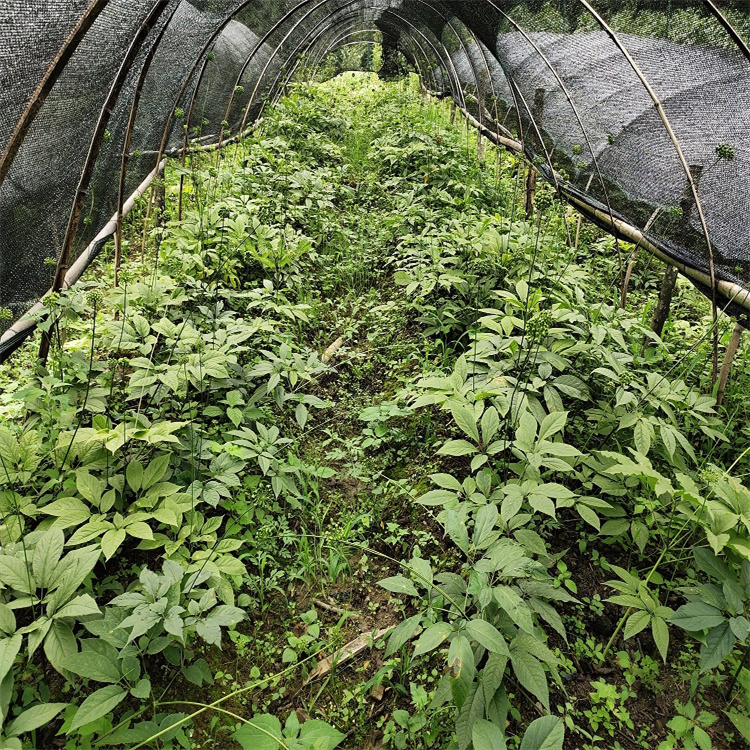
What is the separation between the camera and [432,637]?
1193 millimetres

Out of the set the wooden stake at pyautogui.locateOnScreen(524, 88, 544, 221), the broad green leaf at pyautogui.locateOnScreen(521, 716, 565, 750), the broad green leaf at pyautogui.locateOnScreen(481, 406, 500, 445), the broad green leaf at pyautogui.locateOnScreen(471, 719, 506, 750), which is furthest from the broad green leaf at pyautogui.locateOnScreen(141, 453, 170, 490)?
the wooden stake at pyautogui.locateOnScreen(524, 88, 544, 221)

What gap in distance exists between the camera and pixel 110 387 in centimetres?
210

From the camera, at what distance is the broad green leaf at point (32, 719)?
3.60 ft

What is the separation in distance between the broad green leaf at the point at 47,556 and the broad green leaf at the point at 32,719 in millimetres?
289

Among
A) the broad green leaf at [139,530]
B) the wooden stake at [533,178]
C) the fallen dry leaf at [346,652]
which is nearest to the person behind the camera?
the broad green leaf at [139,530]

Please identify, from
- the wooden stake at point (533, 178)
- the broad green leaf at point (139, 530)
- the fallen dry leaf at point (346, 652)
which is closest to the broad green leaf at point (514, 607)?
the fallen dry leaf at point (346, 652)

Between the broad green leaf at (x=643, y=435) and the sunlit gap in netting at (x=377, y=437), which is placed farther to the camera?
the broad green leaf at (x=643, y=435)

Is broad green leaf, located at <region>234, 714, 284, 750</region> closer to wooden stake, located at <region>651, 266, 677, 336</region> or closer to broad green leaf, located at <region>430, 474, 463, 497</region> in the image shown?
Result: broad green leaf, located at <region>430, 474, 463, 497</region>

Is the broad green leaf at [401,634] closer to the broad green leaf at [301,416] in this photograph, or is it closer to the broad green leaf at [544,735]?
the broad green leaf at [544,735]

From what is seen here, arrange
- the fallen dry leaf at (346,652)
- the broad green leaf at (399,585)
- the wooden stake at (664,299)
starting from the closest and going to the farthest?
the broad green leaf at (399,585) → the fallen dry leaf at (346,652) → the wooden stake at (664,299)

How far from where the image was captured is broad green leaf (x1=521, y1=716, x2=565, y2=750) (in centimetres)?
108

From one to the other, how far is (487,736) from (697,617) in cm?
67

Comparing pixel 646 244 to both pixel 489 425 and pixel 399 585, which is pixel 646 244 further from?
pixel 399 585

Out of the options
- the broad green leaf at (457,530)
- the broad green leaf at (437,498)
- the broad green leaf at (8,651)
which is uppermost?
the broad green leaf at (457,530)
